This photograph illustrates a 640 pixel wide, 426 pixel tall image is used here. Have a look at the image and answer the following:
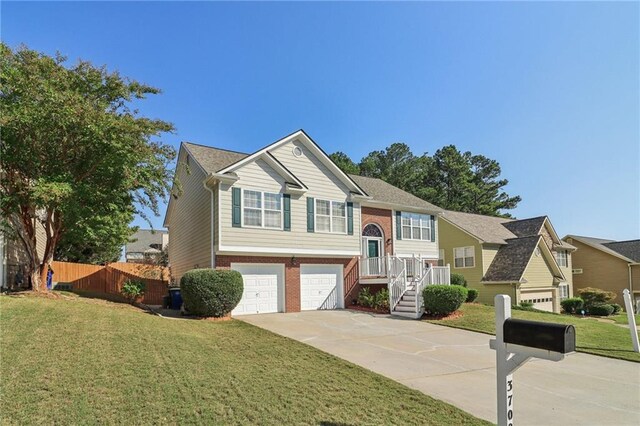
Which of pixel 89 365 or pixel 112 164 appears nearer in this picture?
pixel 89 365

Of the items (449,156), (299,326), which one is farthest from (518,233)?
(299,326)

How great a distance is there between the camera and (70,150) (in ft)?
46.1

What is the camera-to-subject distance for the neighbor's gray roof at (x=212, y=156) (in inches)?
693

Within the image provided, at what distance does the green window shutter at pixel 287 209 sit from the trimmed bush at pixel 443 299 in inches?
241

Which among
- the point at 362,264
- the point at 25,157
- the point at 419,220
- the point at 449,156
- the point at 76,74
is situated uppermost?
the point at 449,156

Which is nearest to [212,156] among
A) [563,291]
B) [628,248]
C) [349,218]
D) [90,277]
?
[349,218]

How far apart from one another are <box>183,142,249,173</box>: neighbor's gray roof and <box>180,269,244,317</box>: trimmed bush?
4.73 m

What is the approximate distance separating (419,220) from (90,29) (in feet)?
58.2

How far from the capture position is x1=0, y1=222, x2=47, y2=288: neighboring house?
15602 mm

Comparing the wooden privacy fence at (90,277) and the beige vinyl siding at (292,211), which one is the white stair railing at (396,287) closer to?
the beige vinyl siding at (292,211)

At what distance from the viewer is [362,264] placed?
792 inches

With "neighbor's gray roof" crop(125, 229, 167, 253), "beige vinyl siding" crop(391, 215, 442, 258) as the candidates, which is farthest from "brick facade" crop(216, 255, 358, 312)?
"neighbor's gray roof" crop(125, 229, 167, 253)

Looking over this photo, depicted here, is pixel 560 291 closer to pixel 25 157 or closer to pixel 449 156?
pixel 449 156

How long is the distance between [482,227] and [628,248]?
49.1 feet
